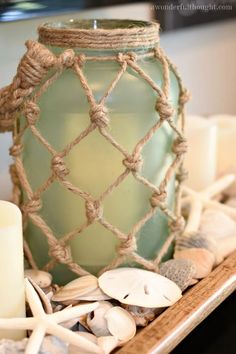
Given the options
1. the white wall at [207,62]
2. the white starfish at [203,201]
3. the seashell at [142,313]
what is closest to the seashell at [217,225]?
the white starfish at [203,201]

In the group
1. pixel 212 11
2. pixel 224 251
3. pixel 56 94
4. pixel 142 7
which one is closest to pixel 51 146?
pixel 56 94

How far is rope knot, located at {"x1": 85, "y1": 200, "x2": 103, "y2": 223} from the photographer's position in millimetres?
345

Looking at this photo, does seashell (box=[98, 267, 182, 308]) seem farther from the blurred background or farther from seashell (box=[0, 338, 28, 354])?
the blurred background

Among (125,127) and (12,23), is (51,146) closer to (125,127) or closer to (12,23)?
(125,127)

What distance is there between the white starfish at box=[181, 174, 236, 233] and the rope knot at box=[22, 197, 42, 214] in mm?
122

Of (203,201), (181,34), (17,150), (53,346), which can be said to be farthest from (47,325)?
(181,34)

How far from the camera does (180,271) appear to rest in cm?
37

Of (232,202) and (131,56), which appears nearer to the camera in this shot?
(131,56)

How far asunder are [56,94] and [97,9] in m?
0.19

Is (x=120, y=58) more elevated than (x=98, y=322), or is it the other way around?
(x=120, y=58)

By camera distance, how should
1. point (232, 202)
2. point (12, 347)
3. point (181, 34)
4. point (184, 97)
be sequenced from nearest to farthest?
point (12, 347)
point (184, 97)
point (232, 202)
point (181, 34)

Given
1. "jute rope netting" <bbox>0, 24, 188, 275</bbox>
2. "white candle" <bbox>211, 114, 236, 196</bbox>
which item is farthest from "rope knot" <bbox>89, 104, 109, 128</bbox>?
"white candle" <bbox>211, 114, 236, 196</bbox>

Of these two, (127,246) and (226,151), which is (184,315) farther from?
(226,151)

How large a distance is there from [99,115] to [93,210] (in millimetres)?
52
